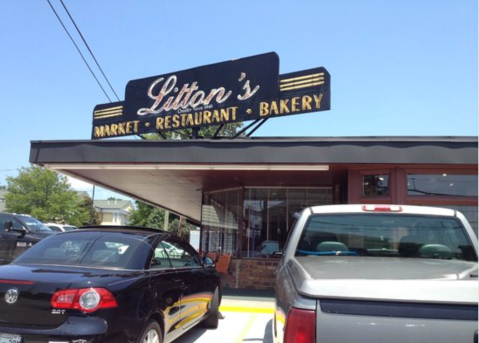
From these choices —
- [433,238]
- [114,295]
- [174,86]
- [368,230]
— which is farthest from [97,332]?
[174,86]

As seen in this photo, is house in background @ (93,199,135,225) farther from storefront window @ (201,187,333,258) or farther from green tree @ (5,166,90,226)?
storefront window @ (201,187,333,258)

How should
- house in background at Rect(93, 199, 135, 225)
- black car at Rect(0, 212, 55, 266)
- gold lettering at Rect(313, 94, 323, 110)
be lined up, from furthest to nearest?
house in background at Rect(93, 199, 135, 225), gold lettering at Rect(313, 94, 323, 110), black car at Rect(0, 212, 55, 266)

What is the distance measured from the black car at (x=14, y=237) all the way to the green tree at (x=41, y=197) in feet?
108

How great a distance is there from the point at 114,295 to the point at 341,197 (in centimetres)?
928

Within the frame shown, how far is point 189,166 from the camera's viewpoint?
990 centimetres

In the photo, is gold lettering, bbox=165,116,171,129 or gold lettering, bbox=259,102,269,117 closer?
gold lettering, bbox=259,102,269,117

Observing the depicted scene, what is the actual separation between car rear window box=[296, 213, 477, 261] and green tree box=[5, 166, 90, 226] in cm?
4295

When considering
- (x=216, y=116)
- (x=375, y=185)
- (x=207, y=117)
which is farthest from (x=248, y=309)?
(x=207, y=117)

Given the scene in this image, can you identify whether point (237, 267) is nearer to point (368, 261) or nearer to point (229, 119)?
point (229, 119)

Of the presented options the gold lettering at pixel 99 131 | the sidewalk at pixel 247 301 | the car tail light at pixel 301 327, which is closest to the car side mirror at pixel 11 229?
the gold lettering at pixel 99 131

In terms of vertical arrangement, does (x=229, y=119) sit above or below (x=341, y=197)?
above

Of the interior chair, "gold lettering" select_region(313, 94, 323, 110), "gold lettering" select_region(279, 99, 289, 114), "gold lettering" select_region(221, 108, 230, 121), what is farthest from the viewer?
"gold lettering" select_region(221, 108, 230, 121)

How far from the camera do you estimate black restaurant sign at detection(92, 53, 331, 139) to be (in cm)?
1172

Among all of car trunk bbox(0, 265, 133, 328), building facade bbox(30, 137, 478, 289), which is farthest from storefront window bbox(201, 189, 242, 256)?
car trunk bbox(0, 265, 133, 328)
